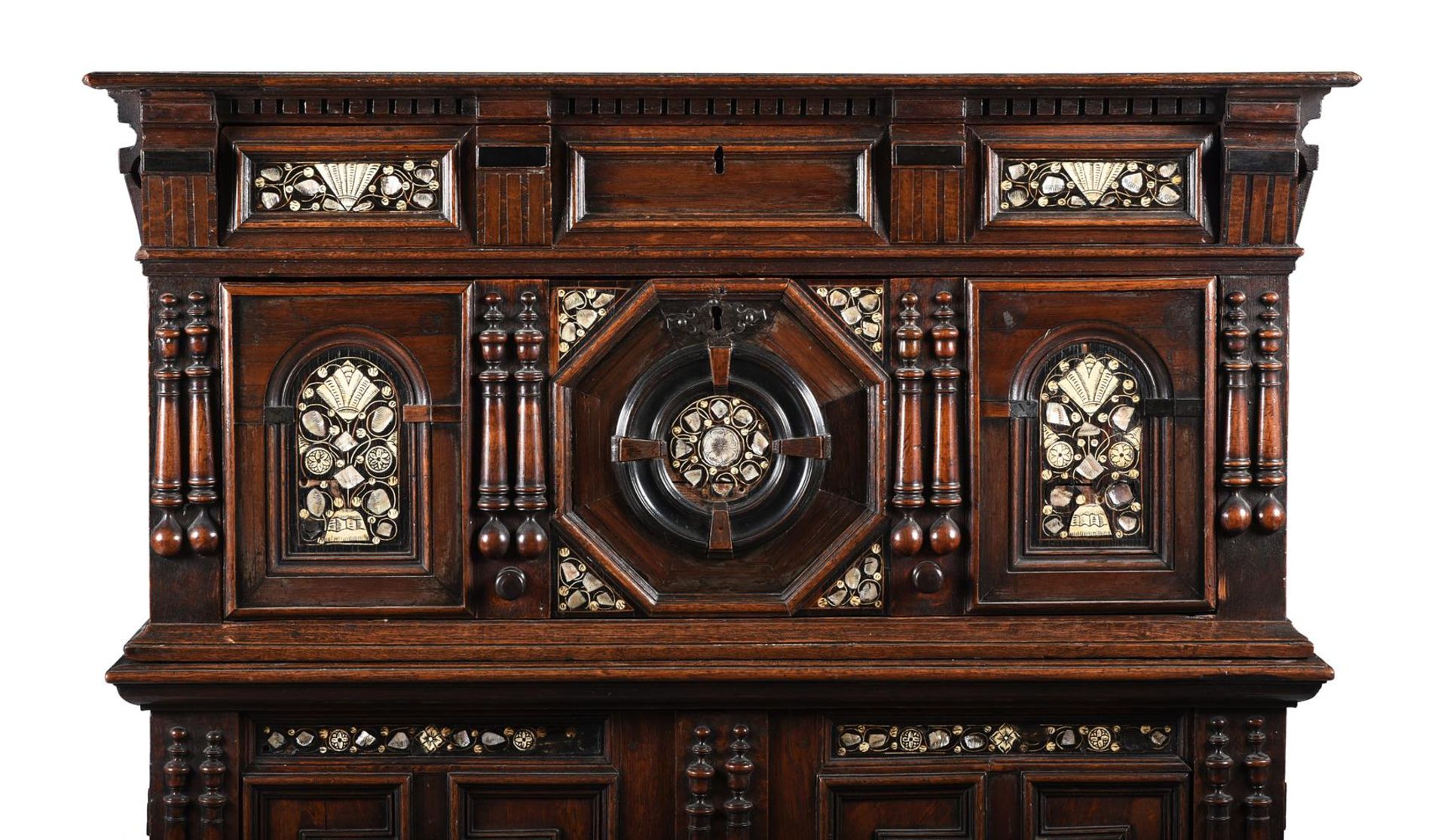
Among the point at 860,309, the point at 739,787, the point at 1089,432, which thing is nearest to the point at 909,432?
the point at 860,309

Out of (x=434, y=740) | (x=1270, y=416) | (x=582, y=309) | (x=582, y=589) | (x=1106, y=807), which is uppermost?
(x=582, y=309)

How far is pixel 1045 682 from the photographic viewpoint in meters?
4.40

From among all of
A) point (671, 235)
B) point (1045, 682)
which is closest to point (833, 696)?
point (1045, 682)

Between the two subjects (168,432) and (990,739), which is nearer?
(168,432)

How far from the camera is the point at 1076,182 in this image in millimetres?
4379

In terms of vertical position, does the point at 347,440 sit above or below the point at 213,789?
above

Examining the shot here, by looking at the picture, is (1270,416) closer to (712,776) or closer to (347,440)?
(712,776)

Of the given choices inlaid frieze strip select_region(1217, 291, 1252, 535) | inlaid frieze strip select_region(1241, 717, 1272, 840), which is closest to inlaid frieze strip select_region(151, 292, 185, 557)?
inlaid frieze strip select_region(1217, 291, 1252, 535)

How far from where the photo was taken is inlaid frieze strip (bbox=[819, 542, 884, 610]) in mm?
4438

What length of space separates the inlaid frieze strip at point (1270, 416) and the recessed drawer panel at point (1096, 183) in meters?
0.28

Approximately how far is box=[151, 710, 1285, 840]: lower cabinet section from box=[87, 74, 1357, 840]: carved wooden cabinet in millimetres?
11

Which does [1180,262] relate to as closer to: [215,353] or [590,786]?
[590,786]

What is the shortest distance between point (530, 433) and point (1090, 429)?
1.45m

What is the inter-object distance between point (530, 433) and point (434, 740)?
85 centimetres
